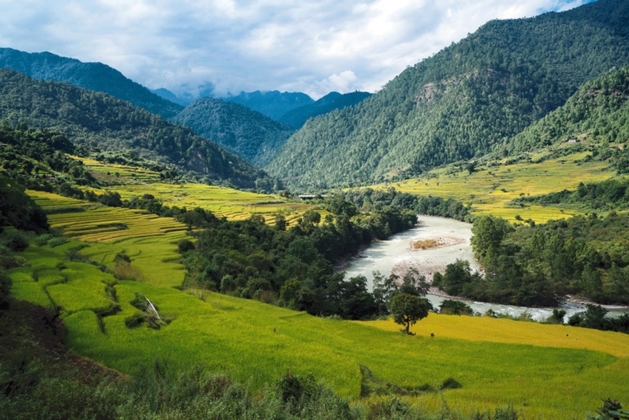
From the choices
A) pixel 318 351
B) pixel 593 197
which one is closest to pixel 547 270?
pixel 593 197

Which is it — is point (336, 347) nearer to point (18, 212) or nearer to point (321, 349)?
point (321, 349)

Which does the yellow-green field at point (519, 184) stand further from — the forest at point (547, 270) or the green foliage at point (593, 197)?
the forest at point (547, 270)

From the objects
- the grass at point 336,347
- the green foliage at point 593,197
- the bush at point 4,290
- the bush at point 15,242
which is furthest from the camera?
the green foliage at point 593,197

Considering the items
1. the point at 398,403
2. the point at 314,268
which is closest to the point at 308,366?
the point at 398,403

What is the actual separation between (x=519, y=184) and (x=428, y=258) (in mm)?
86612

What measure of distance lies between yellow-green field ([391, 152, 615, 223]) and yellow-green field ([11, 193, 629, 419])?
92.0 metres

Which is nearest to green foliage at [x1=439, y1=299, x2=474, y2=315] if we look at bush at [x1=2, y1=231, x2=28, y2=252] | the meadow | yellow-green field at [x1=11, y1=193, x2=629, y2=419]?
yellow-green field at [x1=11, y1=193, x2=629, y2=419]

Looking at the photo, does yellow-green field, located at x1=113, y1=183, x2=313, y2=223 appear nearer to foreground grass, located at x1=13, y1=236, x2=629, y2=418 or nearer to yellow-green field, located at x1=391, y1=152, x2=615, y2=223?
yellow-green field, located at x1=391, y1=152, x2=615, y2=223

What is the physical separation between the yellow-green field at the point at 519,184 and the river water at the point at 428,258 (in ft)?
56.1

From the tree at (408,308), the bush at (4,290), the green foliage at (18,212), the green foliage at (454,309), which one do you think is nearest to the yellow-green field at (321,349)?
the tree at (408,308)

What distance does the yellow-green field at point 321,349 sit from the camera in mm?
17203

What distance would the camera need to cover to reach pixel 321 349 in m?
21.0

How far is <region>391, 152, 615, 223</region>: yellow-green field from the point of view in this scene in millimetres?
124062

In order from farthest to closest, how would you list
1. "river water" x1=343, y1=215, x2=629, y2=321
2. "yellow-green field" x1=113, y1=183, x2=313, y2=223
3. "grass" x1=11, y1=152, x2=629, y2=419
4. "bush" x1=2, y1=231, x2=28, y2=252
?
"yellow-green field" x1=113, y1=183, x2=313, y2=223 → "river water" x1=343, y1=215, x2=629, y2=321 → "bush" x1=2, y1=231, x2=28, y2=252 → "grass" x1=11, y1=152, x2=629, y2=419
